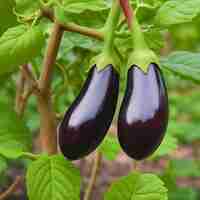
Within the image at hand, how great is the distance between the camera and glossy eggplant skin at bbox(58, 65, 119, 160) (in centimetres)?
90

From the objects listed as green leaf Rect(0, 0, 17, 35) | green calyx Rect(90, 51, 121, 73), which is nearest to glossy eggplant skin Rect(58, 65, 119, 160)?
green calyx Rect(90, 51, 121, 73)

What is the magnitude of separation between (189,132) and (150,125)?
2.16m

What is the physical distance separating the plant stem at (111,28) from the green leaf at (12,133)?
0.27 metres

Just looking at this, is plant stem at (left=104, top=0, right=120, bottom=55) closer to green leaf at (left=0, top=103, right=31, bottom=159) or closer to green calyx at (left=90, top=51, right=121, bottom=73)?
green calyx at (left=90, top=51, right=121, bottom=73)

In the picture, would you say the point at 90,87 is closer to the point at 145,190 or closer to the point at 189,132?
the point at 145,190

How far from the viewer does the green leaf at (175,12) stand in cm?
104

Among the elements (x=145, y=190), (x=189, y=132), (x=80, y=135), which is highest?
(x=80, y=135)

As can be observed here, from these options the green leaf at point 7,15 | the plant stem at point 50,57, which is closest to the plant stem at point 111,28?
the plant stem at point 50,57

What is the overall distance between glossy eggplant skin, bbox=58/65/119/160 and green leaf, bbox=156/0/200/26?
157 millimetres

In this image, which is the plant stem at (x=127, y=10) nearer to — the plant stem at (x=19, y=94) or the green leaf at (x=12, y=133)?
the green leaf at (x=12, y=133)

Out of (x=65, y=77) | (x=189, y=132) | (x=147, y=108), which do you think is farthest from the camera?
(x=189, y=132)

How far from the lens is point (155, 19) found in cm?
105

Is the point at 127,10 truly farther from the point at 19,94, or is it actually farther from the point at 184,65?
the point at 19,94

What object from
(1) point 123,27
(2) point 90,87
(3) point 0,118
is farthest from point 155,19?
(3) point 0,118
